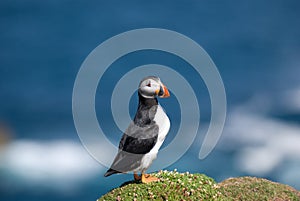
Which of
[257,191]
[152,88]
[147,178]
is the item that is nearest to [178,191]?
[147,178]

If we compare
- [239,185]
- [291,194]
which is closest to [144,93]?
[239,185]

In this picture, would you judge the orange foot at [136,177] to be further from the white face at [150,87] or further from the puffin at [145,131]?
the white face at [150,87]

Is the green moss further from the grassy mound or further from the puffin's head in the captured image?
the puffin's head

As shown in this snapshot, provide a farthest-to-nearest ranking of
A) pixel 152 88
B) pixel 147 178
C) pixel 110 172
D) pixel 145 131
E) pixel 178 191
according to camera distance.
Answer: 1. pixel 147 178
2. pixel 178 191
3. pixel 110 172
4. pixel 145 131
5. pixel 152 88

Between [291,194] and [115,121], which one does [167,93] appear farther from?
[291,194]

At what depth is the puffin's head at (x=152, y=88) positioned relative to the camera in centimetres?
816

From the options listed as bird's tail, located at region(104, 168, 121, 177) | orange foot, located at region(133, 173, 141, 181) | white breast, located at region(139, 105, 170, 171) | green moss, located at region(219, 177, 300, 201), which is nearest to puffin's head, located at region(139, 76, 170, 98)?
white breast, located at region(139, 105, 170, 171)

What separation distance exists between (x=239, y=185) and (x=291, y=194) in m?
1.41

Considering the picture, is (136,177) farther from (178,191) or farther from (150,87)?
(150,87)

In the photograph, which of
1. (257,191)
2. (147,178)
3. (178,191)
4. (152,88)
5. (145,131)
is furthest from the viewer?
(257,191)

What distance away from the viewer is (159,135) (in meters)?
8.27

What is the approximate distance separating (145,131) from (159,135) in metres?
0.28

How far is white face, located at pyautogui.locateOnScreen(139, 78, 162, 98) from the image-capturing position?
816cm

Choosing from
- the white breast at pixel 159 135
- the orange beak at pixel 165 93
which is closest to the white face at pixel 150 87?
the orange beak at pixel 165 93
